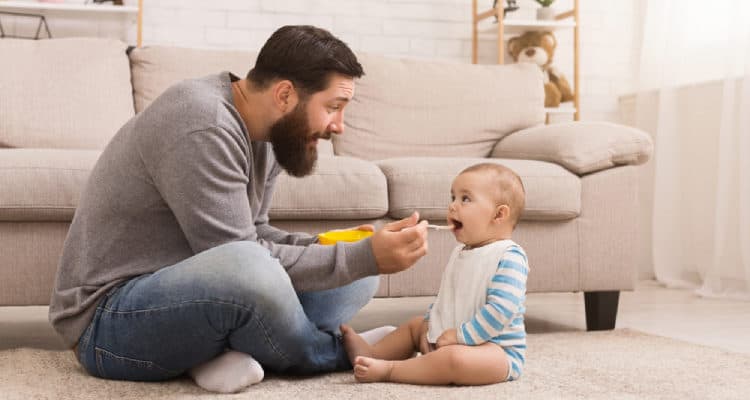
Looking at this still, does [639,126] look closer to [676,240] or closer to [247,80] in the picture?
[676,240]

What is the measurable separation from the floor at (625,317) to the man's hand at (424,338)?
2.64 ft

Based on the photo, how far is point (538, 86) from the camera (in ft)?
10.1

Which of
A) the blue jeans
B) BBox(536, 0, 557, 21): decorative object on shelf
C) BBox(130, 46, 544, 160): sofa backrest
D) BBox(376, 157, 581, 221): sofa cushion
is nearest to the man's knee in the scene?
the blue jeans

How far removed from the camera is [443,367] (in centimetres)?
154

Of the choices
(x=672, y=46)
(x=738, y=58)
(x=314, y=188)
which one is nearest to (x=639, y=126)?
(x=672, y=46)

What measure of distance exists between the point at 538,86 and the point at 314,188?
4.15 feet

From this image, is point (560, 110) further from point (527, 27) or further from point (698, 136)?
point (698, 136)

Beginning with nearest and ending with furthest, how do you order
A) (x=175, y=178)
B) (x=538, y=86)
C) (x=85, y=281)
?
(x=175, y=178)
(x=85, y=281)
(x=538, y=86)

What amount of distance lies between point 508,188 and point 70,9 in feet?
7.87

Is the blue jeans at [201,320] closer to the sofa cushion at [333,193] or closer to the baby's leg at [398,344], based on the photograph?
A: the baby's leg at [398,344]

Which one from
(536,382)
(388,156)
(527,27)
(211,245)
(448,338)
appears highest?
(527,27)

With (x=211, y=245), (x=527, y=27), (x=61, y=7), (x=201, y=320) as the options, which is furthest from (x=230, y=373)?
(x=527, y=27)

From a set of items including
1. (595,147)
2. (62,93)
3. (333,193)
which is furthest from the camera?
(62,93)

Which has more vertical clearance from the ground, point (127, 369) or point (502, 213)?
point (502, 213)
